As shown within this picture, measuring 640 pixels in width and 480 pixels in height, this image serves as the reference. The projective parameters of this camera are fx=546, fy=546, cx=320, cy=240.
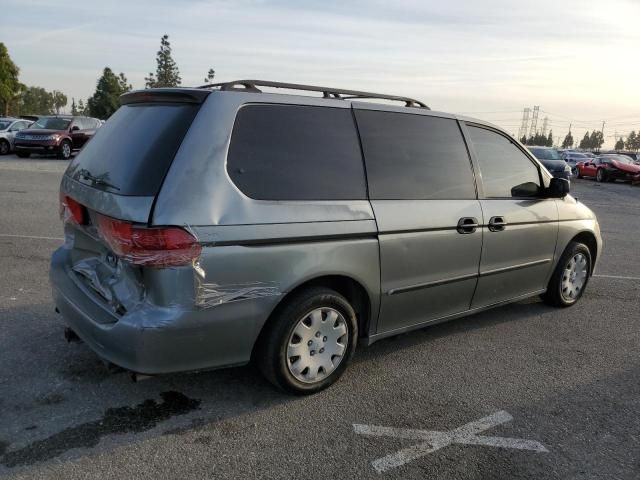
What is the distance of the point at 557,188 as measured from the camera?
472 cm

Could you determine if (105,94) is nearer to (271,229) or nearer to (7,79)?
(7,79)

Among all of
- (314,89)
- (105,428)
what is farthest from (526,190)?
(105,428)

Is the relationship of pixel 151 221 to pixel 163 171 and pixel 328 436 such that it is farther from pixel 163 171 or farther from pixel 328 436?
pixel 328 436

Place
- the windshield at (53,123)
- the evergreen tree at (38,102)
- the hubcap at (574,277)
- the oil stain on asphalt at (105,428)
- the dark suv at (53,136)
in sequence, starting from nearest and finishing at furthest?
the oil stain on asphalt at (105,428) < the hubcap at (574,277) < the dark suv at (53,136) < the windshield at (53,123) < the evergreen tree at (38,102)

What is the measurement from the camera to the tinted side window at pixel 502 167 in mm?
4270

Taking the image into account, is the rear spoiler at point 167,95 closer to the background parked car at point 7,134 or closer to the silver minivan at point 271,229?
the silver minivan at point 271,229

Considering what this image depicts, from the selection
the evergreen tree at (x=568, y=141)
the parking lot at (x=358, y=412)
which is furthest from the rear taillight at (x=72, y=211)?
the evergreen tree at (x=568, y=141)

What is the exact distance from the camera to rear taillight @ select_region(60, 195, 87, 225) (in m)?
3.25

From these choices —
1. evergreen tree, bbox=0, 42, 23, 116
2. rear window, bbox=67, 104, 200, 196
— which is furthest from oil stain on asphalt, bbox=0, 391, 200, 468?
evergreen tree, bbox=0, 42, 23, 116

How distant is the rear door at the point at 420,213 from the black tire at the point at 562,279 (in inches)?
54.9

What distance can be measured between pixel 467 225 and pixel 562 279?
1.76m

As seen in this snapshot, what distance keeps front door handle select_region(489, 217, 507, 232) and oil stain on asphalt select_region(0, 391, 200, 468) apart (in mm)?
2462

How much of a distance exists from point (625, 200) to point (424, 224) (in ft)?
58.2

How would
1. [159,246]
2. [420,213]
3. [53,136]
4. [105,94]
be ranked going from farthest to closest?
1. [105,94]
2. [53,136]
3. [420,213]
4. [159,246]
